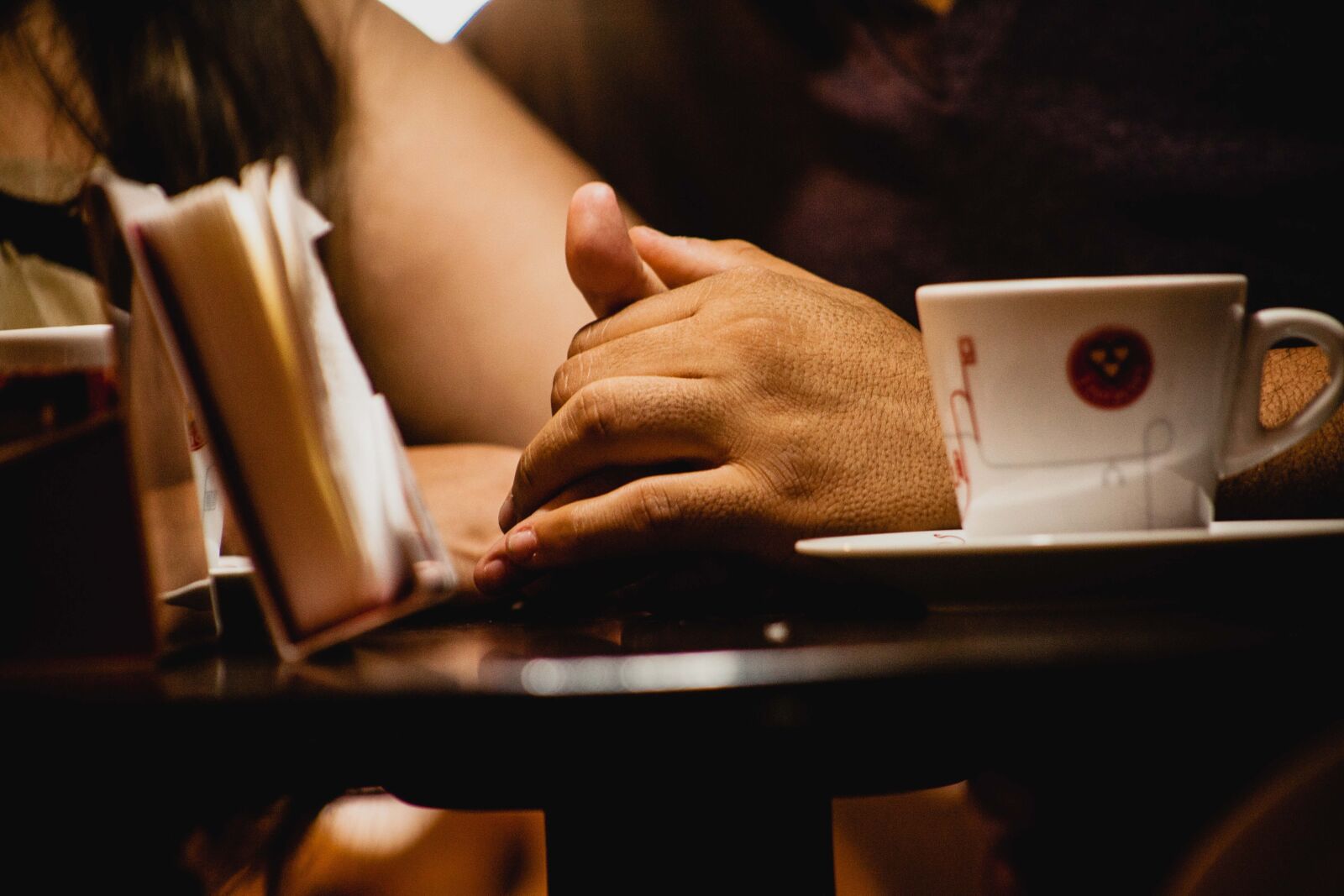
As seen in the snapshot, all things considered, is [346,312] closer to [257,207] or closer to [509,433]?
[509,433]

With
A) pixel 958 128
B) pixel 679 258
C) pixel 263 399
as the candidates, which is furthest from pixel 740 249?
pixel 958 128

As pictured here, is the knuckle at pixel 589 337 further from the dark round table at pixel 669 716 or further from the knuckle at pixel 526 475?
the dark round table at pixel 669 716

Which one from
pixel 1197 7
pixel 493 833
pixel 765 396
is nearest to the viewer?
pixel 765 396

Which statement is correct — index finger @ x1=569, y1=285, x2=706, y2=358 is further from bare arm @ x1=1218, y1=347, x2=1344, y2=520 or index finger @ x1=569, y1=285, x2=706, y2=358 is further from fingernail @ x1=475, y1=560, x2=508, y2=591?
bare arm @ x1=1218, y1=347, x2=1344, y2=520

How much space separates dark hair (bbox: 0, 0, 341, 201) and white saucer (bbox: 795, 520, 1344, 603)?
1072 millimetres

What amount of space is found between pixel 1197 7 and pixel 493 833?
125 cm

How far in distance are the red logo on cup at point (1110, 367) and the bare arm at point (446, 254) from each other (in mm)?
927

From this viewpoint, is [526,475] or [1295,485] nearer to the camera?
[526,475]

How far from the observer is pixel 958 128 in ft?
3.95

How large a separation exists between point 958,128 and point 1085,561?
1.05 m

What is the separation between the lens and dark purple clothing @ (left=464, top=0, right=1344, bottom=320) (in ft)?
3.54

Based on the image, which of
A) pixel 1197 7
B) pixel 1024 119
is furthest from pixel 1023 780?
pixel 1197 7

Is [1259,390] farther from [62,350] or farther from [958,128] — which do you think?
[958,128]

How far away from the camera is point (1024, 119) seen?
1.17 m
